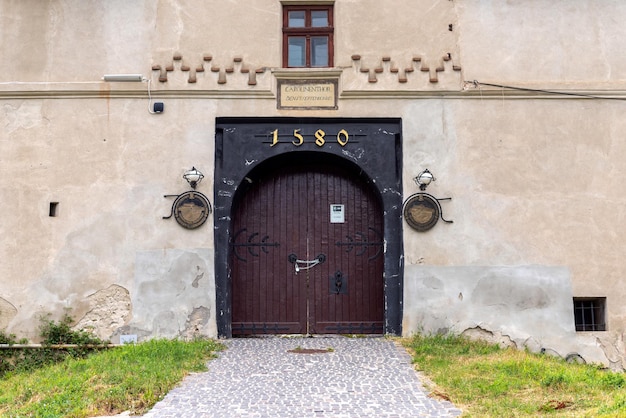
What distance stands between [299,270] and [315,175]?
5.27ft

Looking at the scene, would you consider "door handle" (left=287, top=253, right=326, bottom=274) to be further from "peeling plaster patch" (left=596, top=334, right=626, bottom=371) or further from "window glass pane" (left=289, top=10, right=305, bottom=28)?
"peeling plaster patch" (left=596, top=334, right=626, bottom=371)

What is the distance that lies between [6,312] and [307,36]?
255 inches

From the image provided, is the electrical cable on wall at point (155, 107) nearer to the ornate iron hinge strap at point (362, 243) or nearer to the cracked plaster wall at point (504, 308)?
the ornate iron hinge strap at point (362, 243)

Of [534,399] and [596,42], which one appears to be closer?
[534,399]

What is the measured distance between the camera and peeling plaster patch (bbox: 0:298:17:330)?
32.6ft

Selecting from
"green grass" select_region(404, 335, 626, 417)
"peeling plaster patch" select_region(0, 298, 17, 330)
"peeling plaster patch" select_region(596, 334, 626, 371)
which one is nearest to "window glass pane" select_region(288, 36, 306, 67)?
"green grass" select_region(404, 335, 626, 417)

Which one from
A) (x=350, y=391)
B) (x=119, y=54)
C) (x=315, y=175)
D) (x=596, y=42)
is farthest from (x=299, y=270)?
(x=596, y=42)

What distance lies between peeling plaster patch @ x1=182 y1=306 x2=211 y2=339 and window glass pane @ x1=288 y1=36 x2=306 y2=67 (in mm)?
4201

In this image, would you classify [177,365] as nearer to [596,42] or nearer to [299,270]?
[299,270]

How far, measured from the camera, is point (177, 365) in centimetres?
797

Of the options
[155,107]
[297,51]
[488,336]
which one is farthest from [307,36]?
[488,336]

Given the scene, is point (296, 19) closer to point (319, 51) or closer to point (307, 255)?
point (319, 51)

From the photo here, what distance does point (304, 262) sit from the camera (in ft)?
34.3

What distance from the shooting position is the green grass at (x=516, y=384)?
607cm
